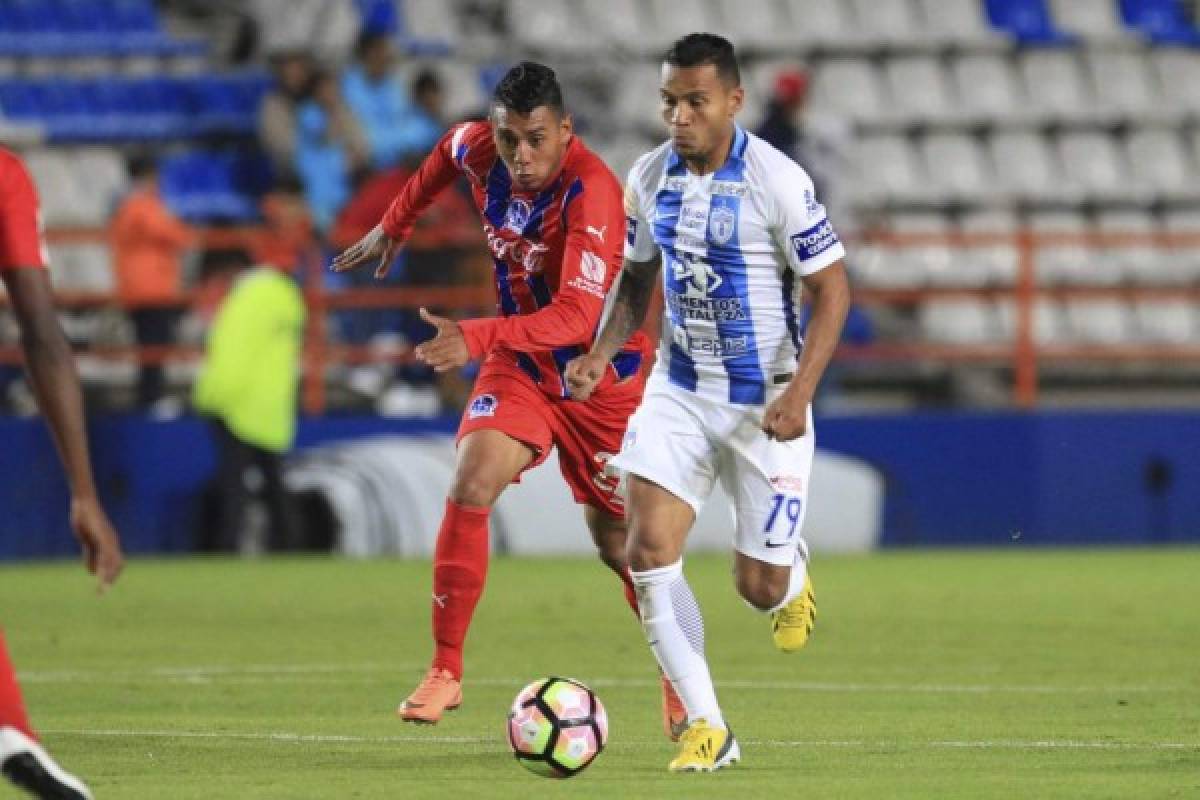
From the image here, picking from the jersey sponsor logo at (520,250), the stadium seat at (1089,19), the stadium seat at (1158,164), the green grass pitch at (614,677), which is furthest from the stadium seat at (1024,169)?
the jersey sponsor logo at (520,250)

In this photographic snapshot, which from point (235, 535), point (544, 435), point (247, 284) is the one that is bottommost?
point (235, 535)

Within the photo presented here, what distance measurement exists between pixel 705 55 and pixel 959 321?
50.9 feet

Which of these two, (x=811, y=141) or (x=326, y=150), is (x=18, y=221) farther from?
(x=326, y=150)

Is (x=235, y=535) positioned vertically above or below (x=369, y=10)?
below

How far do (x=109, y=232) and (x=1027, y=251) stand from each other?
6.02 m

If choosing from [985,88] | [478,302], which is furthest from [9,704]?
[985,88]

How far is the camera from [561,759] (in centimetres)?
741

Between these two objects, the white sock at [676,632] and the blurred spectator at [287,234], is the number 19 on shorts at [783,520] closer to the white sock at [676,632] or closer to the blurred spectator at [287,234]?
the white sock at [676,632]

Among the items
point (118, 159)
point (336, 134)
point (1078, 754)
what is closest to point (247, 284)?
point (336, 134)

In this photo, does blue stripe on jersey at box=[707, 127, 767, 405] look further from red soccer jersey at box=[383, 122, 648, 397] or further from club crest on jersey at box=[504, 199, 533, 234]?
club crest on jersey at box=[504, 199, 533, 234]

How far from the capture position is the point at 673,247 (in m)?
8.18

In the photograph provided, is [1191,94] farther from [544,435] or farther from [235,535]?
[544,435]

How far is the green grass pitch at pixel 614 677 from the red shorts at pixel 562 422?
80 centimetres

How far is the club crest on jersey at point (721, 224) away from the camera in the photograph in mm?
8070
